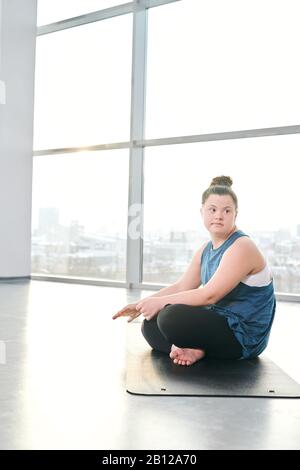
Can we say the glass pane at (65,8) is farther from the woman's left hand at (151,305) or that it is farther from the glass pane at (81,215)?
the woman's left hand at (151,305)

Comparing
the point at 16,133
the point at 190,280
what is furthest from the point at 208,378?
the point at 16,133

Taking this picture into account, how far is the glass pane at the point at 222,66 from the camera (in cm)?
447

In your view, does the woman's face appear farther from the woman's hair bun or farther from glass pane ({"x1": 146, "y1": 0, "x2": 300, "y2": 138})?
glass pane ({"x1": 146, "y1": 0, "x2": 300, "y2": 138})

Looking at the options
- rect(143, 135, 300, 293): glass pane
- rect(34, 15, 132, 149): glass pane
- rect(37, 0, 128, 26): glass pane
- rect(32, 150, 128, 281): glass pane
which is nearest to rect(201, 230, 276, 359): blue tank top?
rect(143, 135, 300, 293): glass pane

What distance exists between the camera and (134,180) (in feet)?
16.9

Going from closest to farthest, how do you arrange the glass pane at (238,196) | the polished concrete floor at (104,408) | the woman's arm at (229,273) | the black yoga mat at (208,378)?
the polished concrete floor at (104,408), the black yoga mat at (208,378), the woman's arm at (229,273), the glass pane at (238,196)

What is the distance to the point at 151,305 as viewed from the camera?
1.95m

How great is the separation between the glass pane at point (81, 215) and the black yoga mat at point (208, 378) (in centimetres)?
323

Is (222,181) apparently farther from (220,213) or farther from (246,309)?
(246,309)

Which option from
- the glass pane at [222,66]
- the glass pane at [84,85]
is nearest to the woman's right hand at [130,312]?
the glass pane at [222,66]

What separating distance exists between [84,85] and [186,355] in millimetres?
4209

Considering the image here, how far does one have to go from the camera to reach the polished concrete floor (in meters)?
1.23

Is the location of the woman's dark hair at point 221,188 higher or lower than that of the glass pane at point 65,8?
lower
